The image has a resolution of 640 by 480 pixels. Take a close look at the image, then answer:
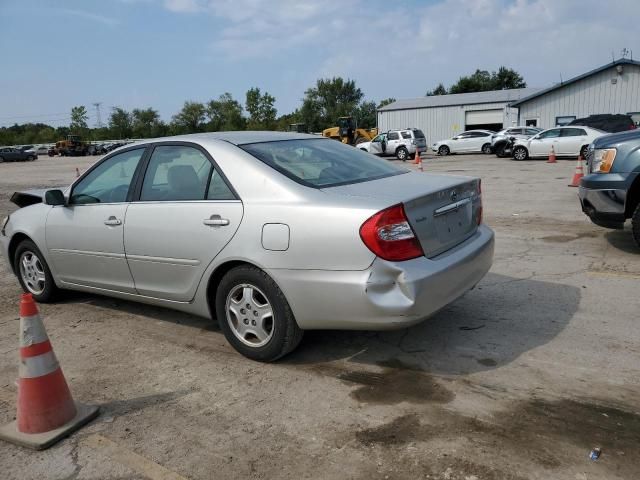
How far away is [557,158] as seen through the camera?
23859mm

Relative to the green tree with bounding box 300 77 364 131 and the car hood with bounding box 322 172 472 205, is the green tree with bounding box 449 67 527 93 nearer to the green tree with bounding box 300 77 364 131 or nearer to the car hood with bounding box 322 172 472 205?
the green tree with bounding box 300 77 364 131

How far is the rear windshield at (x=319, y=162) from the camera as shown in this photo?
380 cm

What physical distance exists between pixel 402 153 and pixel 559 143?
879 cm

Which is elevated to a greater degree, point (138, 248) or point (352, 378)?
point (138, 248)

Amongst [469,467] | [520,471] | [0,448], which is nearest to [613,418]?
[520,471]

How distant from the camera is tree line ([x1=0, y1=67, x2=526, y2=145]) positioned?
84.2m

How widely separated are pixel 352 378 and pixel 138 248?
1.94 metres

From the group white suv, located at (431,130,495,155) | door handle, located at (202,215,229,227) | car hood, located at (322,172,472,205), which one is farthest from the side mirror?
white suv, located at (431,130,495,155)

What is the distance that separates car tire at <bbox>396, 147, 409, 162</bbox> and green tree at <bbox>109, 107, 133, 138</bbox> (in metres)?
78.0

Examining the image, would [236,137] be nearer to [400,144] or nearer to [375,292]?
[375,292]

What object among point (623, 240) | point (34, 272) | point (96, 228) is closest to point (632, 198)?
point (623, 240)

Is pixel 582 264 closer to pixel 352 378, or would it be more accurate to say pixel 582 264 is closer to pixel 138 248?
pixel 352 378

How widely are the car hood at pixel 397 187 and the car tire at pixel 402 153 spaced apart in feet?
85.8

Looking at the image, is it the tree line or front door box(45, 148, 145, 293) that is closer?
front door box(45, 148, 145, 293)
